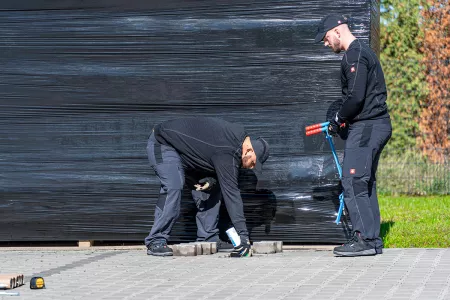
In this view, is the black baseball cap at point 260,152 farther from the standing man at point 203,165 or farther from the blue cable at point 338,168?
the blue cable at point 338,168

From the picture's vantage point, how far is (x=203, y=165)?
8.20 meters

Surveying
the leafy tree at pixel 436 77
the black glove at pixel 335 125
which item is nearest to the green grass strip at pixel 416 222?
the black glove at pixel 335 125

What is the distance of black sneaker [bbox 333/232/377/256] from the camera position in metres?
7.78

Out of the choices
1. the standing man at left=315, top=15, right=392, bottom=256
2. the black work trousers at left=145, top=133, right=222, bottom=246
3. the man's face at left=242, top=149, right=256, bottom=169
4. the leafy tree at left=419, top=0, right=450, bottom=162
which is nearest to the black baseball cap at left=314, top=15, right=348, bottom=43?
the standing man at left=315, top=15, right=392, bottom=256

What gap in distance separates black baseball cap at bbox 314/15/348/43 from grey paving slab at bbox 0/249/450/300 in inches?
78.4

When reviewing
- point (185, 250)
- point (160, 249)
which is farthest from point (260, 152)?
point (160, 249)

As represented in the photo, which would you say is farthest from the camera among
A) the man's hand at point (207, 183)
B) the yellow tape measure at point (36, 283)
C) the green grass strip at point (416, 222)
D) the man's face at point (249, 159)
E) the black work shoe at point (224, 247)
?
the green grass strip at point (416, 222)

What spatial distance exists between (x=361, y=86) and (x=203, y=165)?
5.39 ft

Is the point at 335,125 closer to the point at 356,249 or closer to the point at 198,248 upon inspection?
the point at 356,249

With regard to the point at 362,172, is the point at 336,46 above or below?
above

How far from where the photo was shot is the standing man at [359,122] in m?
7.80

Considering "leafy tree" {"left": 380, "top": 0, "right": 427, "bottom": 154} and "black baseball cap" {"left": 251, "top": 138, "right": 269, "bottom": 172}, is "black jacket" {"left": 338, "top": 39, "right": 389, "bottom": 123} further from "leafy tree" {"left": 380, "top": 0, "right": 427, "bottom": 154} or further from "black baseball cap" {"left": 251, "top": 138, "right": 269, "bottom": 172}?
"leafy tree" {"left": 380, "top": 0, "right": 427, "bottom": 154}

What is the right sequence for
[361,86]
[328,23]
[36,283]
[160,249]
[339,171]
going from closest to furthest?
[36,283] < [361,86] < [328,23] < [160,249] < [339,171]

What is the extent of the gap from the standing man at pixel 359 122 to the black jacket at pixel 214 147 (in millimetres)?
928
